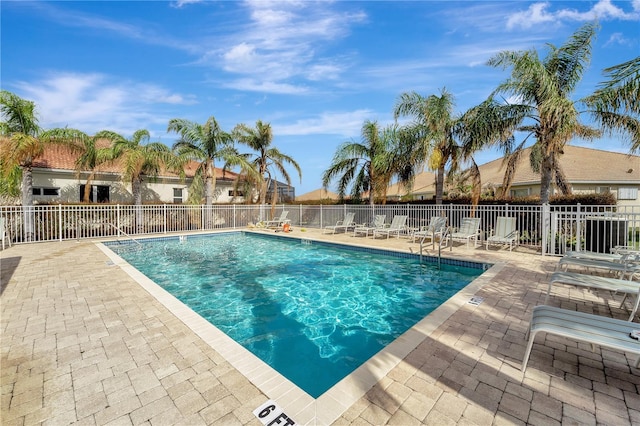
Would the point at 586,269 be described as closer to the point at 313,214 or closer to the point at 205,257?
the point at 205,257

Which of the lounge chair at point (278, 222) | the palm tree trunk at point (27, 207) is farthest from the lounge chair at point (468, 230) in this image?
the palm tree trunk at point (27, 207)

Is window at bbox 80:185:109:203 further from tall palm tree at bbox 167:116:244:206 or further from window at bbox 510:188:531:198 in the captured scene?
window at bbox 510:188:531:198

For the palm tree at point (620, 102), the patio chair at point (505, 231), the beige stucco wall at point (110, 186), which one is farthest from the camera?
the beige stucco wall at point (110, 186)

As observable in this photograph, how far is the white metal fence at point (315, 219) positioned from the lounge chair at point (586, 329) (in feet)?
21.4

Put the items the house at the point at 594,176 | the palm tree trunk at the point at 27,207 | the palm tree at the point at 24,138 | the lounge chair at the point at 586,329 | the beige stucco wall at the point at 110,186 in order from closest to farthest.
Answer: the lounge chair at the point at 586,329
the palm tree at the point at 24,138
the palm tree trunk at the point at 27,207
the beige stucco wall at the point at 110,186
the house at the point at 594,176

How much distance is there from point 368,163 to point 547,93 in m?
8.30

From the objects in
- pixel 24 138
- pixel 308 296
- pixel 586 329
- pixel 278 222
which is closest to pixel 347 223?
pixel 278 222

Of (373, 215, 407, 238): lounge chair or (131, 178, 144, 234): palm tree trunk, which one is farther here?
(131, 178, 144, 234): palm tree trunk

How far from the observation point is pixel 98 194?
1738 cm

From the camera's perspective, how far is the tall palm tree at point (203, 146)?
53.0 ft

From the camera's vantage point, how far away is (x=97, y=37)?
9297mm

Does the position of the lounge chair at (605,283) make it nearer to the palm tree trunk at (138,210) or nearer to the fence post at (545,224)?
the fence post at (545,224)

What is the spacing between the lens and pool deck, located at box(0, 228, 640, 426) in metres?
2.26

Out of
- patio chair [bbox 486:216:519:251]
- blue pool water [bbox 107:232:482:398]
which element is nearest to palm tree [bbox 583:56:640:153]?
patio chair [bbox 486:216:519:251]
